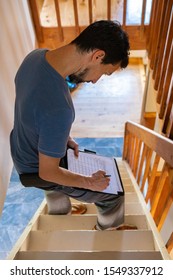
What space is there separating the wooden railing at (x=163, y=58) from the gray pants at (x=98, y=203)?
67 cm

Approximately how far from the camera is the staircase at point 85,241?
1.36 m

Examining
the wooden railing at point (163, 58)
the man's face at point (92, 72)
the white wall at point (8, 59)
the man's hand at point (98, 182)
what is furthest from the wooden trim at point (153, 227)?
the white wall at point (8, 59)

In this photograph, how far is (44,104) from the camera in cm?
103

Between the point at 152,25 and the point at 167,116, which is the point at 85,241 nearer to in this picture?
the point at 167,116

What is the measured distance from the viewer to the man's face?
109cm

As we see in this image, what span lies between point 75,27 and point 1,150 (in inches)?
69.2

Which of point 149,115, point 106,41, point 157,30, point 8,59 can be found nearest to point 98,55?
point 106,41

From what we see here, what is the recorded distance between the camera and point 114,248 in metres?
1.54

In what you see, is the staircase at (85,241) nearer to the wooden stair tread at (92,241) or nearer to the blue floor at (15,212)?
the wooden stair tread at (92,241)

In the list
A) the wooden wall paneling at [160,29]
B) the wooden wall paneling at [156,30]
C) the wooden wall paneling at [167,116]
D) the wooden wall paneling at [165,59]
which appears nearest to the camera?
the wooden wall paneling at [167,116]

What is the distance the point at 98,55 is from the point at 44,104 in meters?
0.29

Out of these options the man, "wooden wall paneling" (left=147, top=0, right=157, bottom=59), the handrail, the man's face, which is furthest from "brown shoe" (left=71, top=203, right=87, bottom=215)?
"wooden wall paneling" (left=147, top=0, right=157, bottom=59)

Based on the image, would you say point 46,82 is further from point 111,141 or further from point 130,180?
point 111,141
